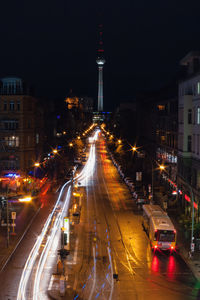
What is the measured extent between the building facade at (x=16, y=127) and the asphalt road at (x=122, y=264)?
2065cm

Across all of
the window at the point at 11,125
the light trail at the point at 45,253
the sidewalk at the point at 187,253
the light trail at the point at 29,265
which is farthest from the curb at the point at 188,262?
the window at the point at 11,125

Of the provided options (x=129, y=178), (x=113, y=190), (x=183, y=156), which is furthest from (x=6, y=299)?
(x=129, y=178)

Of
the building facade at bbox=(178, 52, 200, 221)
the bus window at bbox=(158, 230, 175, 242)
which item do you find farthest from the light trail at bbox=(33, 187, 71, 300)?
the building facade at bbox=(178, 52, 200, 221)

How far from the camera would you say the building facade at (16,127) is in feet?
216

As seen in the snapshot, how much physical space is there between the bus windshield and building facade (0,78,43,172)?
121 feet

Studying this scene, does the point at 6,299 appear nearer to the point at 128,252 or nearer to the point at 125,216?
the point at 128,252

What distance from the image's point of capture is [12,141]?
66438mm

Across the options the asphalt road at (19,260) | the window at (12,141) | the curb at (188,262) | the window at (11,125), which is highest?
the window at (11,125)

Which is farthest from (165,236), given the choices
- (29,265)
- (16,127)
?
(16,127)

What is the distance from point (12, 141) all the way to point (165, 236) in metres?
39.2

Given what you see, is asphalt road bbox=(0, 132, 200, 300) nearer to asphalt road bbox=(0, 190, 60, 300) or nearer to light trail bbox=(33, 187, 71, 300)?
asphalt road bbox=(0, 190, 60, 300)

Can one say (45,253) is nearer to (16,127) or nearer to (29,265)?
(29,265)

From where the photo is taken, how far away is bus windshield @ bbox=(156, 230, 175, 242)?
32625mm

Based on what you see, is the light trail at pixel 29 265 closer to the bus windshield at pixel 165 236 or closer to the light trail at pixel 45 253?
the light trail at pixel 45 253
